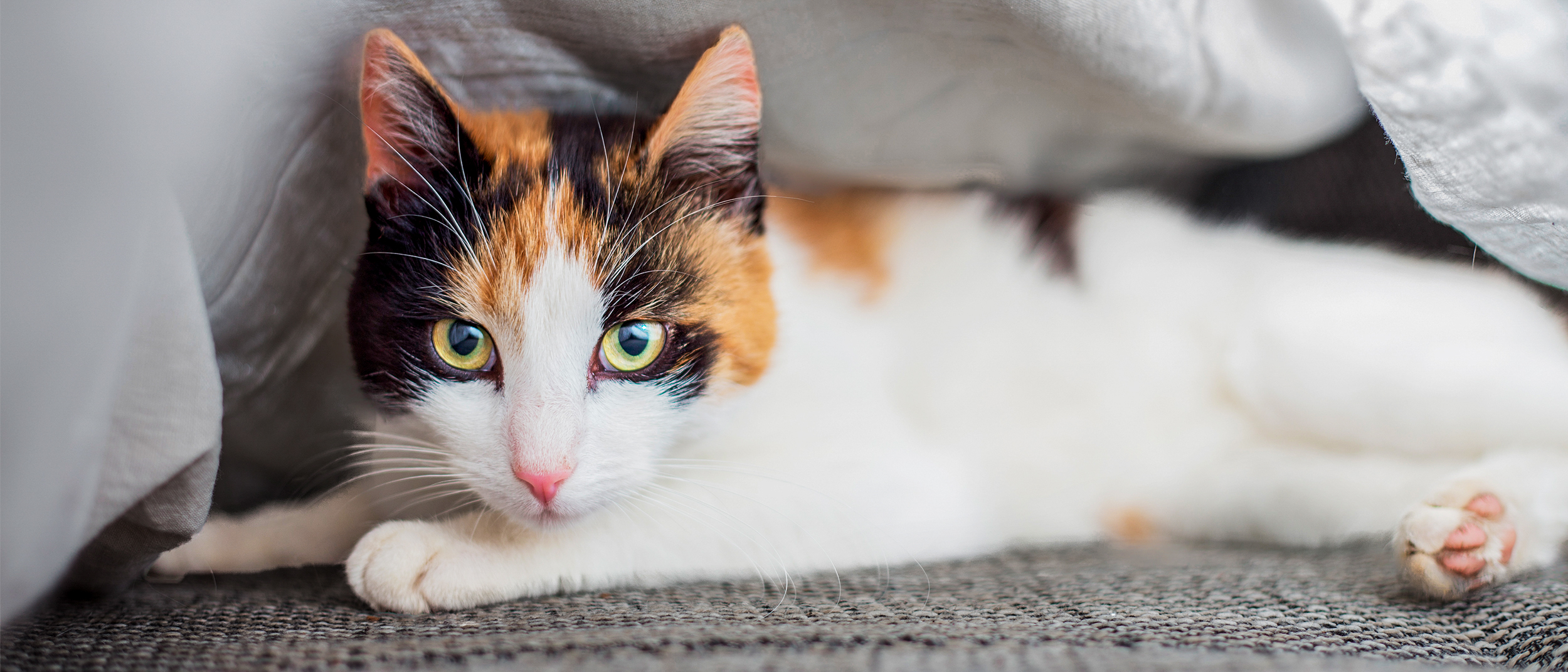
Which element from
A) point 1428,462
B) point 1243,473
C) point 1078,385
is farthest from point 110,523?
point 1428,462

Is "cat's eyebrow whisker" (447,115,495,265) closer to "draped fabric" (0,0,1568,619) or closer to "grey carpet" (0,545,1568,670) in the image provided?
"draped fabric" (0,0,1568,619)

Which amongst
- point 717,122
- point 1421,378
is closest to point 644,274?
point 717,122

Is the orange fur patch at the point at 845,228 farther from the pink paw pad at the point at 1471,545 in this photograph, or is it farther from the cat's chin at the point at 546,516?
the pink paw pad at the point at 1471,545

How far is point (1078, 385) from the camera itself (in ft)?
4.72

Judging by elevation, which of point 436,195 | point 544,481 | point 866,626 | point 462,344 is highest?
point 436,195

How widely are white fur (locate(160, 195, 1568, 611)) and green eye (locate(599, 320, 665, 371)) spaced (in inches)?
1.0

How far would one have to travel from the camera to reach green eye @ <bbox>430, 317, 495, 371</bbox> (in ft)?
3.02

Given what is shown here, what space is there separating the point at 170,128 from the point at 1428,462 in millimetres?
1613

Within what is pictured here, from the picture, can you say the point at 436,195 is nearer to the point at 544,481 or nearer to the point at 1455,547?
the point at 544,481

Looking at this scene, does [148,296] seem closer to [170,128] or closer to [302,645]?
[170,128]

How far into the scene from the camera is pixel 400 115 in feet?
3.08

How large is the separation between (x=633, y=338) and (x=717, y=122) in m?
0.27

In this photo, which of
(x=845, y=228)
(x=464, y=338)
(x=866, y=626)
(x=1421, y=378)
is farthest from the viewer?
(x=845, y=228)

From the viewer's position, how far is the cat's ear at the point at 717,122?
3.09ft
